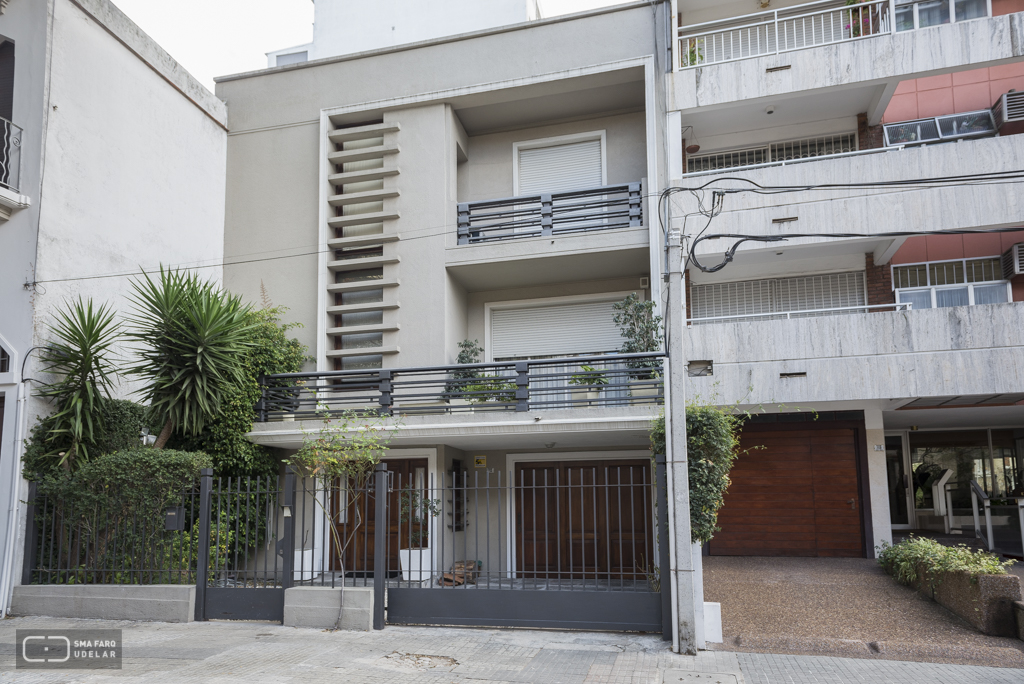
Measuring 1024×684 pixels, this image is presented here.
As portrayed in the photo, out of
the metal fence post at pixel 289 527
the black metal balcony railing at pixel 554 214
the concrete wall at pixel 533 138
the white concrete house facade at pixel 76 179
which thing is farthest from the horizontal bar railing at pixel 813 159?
the white concrete house facade at pixel 76 179

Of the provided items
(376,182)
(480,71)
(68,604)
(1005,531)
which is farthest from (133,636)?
(1005,531)

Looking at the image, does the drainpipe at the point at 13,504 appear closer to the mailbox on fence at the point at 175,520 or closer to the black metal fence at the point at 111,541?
the black metal fence at the point at 111,541

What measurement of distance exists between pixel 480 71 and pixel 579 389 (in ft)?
21.9

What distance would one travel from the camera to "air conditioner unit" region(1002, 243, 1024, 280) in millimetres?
12188

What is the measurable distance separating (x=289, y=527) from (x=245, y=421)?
301cm

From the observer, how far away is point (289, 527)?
30.8 feet

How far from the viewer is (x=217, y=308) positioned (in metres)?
10.7

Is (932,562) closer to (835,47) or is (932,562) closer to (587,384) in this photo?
(587,384)

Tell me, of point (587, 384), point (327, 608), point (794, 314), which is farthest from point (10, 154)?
point (794, 314)

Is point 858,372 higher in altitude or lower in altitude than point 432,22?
lower

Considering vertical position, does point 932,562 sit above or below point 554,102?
below

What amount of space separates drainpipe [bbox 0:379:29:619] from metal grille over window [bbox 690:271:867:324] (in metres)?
10.5

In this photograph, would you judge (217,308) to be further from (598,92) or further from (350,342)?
(598,92)

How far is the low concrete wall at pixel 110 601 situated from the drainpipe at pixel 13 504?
0.15 meters
